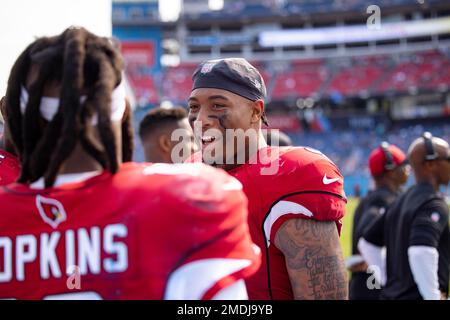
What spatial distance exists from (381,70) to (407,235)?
35362 millimetres

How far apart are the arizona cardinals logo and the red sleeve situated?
0.86 feet

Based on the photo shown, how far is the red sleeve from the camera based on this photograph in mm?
1171

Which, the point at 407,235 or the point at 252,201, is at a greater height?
the point at 252,201

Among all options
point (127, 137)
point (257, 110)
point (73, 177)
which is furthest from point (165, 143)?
point (73, 177)

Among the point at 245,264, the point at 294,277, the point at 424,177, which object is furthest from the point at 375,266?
the point at 245,264

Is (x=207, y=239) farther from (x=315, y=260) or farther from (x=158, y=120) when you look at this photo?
(x=158, y=120)

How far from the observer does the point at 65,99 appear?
3.98 feet

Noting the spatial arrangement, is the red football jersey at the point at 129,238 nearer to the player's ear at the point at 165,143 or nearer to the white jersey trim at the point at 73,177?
the white jersey trim at the point at 73,177

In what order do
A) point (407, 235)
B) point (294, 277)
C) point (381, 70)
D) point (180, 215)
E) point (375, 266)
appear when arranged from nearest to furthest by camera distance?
point (180, 215) < point (294, 277) < point (407, 235) < point (375, 266) < point (381, 70)

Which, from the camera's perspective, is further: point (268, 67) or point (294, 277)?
point (268, 67)

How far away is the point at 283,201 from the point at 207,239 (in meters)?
0.78

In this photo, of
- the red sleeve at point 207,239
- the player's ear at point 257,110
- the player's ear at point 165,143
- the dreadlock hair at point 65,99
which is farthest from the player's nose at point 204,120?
the player's ear at point 165,143

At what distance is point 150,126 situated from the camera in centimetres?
380
